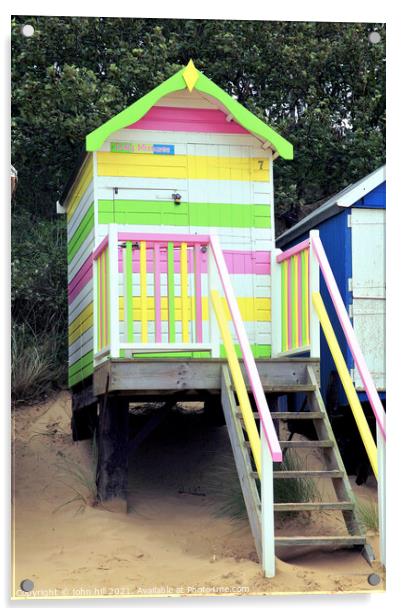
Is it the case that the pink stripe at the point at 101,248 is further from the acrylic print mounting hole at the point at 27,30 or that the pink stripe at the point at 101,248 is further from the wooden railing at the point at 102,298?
the acrylic print mounting hole at the point at 27,30

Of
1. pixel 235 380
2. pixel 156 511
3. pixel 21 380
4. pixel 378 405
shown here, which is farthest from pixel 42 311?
pixel 378 405

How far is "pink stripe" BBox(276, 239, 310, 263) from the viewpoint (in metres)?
7.85

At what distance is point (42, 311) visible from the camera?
8969mm

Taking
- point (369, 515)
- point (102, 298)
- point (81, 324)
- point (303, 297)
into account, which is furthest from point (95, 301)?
point (369, 515)

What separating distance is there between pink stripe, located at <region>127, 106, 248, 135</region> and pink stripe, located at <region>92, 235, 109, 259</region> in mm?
1118

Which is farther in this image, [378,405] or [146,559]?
[146,559]

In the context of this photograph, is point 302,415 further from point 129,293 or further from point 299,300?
point 129,293

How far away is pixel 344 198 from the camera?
9.01 metres

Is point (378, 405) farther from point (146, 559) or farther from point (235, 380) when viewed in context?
point (146, 559)

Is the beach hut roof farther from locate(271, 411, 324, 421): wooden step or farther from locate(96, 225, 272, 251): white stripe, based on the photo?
locate(271, 411, 324, 421): wooden step

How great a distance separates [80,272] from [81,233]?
1.07 ft

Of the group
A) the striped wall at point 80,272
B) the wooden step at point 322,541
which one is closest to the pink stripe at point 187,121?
the striped wall at point 80,272

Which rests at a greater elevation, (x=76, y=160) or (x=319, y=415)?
(x=76, y=160)
